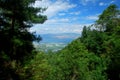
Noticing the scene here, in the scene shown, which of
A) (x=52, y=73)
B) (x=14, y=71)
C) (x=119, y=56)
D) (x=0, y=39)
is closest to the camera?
(x=0, y=39)

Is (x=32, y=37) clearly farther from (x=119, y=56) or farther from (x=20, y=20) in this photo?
(x=119, y=56)

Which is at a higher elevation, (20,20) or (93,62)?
(20,20)

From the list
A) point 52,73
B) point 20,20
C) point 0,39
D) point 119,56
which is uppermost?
point 20,20

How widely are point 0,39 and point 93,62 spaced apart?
26.1m

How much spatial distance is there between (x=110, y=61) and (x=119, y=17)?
77.7 feet

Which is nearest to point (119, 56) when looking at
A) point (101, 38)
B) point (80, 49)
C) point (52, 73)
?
point (80, 49)

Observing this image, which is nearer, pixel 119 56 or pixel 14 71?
pixel 14 71

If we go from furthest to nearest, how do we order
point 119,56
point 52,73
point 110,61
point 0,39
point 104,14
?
point 104,14, point 110,61, point 52,73, point 119,56, point 0,39

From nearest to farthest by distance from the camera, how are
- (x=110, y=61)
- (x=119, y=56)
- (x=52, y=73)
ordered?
(x=119, y=56)
(x=52, y=73)
(x=110, y=61)

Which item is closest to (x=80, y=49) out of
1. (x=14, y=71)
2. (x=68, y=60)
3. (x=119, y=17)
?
(x=68, y=60)

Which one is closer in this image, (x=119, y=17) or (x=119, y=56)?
(x=119, y=56)

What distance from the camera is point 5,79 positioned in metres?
23.7

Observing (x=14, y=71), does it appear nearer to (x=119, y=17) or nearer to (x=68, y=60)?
(x=68, y=60)

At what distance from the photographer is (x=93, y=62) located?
46.0m
